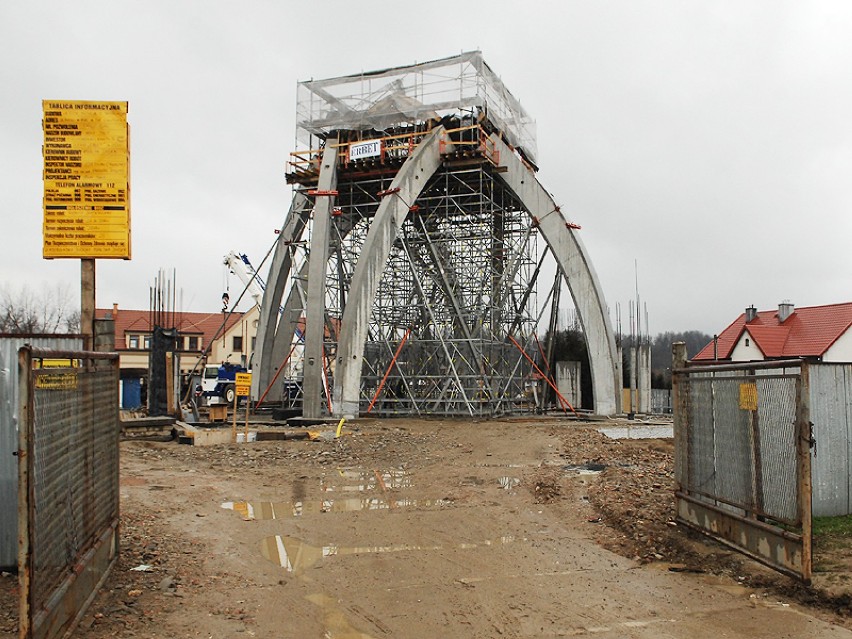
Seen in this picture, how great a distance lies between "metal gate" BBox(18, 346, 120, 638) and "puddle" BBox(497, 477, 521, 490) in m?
6.47

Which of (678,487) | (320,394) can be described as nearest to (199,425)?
(320,394)

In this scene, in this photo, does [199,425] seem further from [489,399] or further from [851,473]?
[851,473]

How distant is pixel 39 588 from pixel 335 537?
446 centimetres

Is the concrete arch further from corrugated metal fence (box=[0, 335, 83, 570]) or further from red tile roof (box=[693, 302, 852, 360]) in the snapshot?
corrugated metal fence (box=[0, 335, 83, 570])

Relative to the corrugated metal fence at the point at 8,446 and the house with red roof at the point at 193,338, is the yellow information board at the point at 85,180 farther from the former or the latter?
the house with red roof at the point at 193,338

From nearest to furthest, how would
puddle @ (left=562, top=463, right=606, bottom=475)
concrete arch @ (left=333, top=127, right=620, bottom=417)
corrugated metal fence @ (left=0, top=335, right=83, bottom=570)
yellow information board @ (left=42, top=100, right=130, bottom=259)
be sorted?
corrugated metal fence @ (left=0, top=335, right=83, bottom=570) < yellow information board @ (left=42, top=100, right=130, bottom=259) < puddle @ (left=562, top=463, right=606, bottom=475) < concrete arch @ (left=333, top=127, right=620, bottom=417)

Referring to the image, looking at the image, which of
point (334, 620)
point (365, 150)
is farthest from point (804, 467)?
point (365, 150)

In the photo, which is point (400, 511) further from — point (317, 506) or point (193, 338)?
point (193, 338)

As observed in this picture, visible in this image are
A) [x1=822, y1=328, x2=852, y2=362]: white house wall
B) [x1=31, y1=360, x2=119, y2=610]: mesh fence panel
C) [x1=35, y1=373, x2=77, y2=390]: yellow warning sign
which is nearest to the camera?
[x1=31, y1=360, x2=119, y2=610]: mesh fence panel

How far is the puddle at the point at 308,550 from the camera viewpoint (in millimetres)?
7691

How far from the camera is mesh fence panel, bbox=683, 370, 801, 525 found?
6582 millimetres

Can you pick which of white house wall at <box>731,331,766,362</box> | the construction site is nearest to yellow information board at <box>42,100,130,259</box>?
the construction site

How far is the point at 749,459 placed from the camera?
280 inches

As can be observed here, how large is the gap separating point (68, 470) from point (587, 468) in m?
9.78
